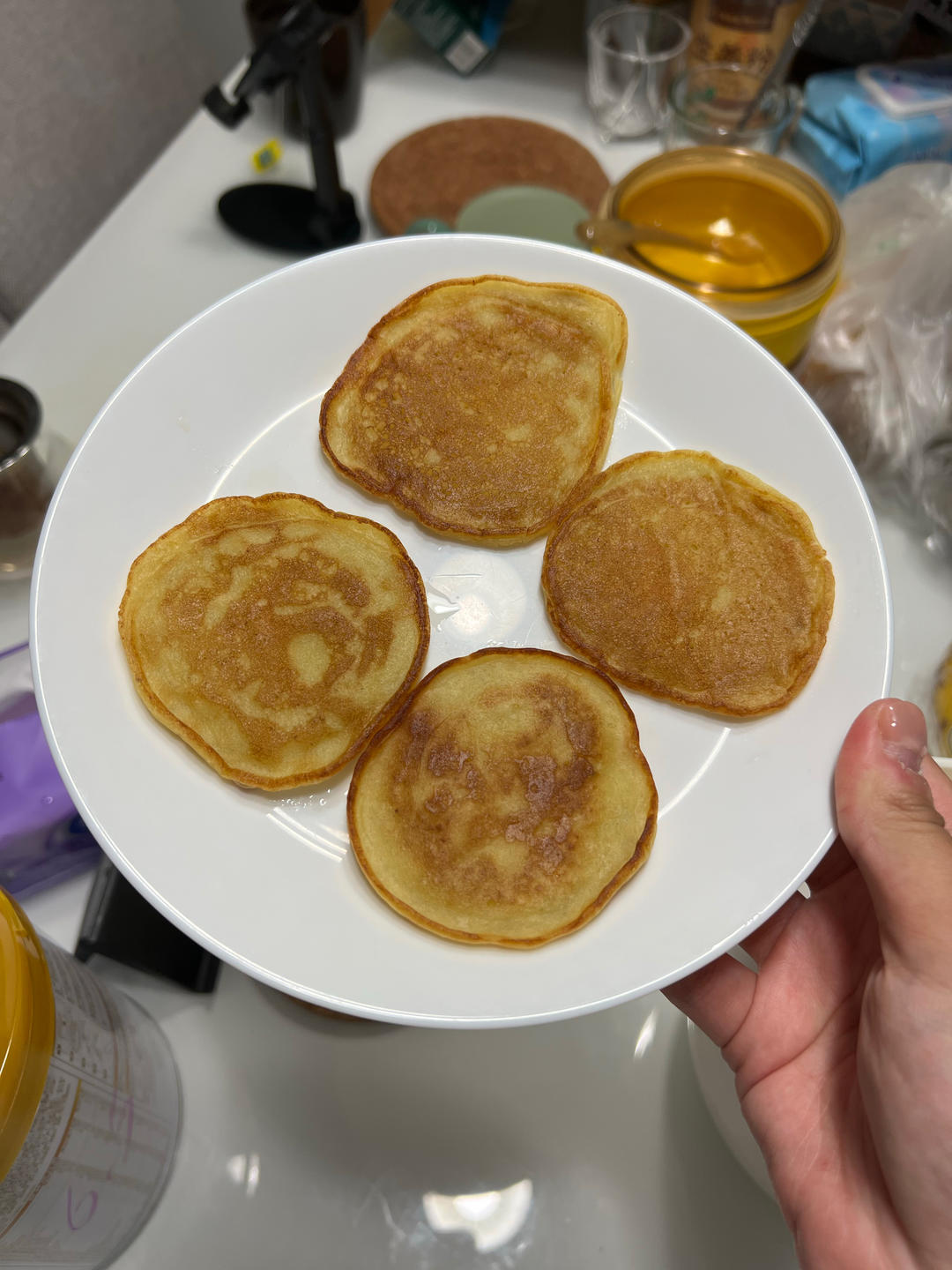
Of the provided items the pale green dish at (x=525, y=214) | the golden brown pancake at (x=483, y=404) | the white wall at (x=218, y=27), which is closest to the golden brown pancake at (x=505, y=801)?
the golden brown pancake at (x=483, y=404)

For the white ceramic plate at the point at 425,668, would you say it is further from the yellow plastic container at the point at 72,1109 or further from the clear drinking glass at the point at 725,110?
the clear drinking glass at the point at 725,110

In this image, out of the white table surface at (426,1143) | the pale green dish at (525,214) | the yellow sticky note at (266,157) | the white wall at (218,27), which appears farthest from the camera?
the white wall at (218,27)

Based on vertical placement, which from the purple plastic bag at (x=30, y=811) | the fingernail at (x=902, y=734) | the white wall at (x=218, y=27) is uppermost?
the white wall at (x=218, y=27)

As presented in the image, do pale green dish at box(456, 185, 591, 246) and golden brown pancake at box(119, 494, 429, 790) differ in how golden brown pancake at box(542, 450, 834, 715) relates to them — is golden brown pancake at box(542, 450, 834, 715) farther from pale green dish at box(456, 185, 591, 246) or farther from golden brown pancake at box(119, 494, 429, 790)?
pale green dish at box(456, 185, 591, 246)

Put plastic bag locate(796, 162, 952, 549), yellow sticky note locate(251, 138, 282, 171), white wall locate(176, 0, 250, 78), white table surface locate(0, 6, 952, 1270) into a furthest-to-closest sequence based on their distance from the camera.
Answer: white wall locate(176, 0, 250, 78) → yellow sticky note locate(251, 138, 282, 171) → plastic bag locate(796, 162, 952, 549) → white table surface locate(0, 6, 952, 1270)

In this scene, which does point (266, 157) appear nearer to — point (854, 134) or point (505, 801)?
point (854, 134)

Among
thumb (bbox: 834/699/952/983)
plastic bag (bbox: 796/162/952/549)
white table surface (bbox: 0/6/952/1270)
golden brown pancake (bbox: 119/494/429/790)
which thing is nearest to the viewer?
thumb (bbox: 834/699/952/983)

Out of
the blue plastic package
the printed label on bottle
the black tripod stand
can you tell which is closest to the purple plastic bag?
the printed label on bottle

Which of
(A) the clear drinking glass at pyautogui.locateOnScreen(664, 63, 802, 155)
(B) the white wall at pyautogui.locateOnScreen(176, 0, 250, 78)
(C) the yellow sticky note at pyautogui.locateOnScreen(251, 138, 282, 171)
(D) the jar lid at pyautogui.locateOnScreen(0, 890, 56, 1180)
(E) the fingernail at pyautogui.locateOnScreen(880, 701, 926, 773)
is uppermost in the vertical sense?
(B) the white wall at pyautogui.locateOnScreen(176, 0, 250, 78)
